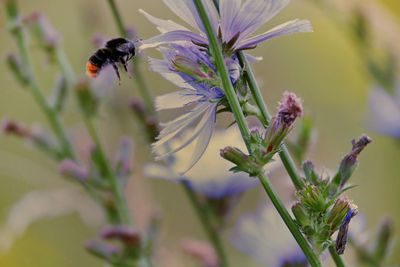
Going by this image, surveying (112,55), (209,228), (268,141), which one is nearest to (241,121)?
(268,141)

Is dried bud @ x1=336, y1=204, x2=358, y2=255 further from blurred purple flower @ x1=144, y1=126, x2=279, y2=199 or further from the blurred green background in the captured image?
the blurred green background

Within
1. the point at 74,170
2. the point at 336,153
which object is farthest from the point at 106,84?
the point at 336,153

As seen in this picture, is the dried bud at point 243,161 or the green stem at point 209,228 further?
the green stem at point 209,228

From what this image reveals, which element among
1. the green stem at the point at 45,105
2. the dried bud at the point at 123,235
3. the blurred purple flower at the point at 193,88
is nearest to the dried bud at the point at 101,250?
the dried bud at the point at 123,235

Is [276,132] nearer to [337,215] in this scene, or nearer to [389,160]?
[337,215]

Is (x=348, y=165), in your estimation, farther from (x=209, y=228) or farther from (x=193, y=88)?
(x=209, y=228)

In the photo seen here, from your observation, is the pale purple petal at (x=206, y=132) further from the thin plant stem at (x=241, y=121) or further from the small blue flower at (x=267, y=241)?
the small blue flower at (x=267, y=241)
